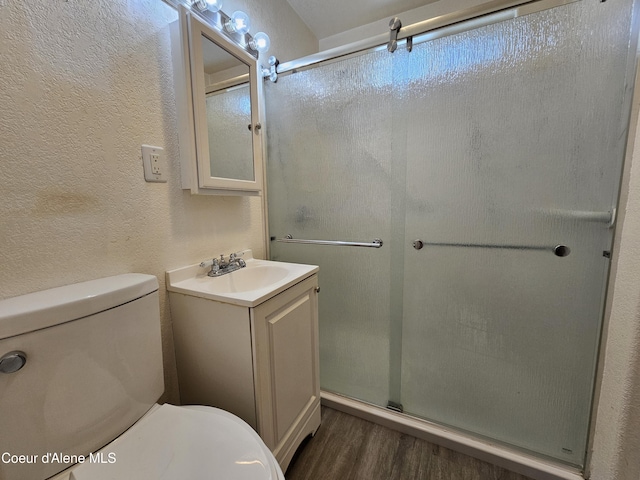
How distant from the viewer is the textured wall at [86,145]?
667mm

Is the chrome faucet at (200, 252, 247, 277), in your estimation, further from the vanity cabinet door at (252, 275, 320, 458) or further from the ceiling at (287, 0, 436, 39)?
the ceiling at (287, 0, 436, 39)

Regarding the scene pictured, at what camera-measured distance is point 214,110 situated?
1125 mm

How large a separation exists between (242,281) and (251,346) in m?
0.40

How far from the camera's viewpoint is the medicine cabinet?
3.27ft

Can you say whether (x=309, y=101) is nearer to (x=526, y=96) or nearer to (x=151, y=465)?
(x=526, y=96)

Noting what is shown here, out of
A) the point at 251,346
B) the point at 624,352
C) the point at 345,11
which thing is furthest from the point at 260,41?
the point at 624,352

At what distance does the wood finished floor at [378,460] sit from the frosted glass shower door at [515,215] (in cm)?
15

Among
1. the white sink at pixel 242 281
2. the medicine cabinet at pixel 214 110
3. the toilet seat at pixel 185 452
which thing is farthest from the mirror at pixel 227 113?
the toilet seat at pixel 185 452

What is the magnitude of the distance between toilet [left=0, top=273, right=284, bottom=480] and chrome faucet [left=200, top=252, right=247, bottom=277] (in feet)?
1.13

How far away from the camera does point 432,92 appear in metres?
1.20

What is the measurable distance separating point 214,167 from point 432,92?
101 centimetres

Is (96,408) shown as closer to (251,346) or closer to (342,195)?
(251,346)

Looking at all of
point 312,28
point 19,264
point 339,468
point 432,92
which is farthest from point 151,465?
point 312,28

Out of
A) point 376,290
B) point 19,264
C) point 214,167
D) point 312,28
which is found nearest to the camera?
point 19,264
